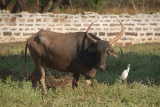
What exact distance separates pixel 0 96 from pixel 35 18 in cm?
906

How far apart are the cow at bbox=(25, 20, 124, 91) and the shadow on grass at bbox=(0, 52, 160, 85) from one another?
1.18 m

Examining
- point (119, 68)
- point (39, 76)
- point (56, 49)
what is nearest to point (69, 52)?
point (56, 49)

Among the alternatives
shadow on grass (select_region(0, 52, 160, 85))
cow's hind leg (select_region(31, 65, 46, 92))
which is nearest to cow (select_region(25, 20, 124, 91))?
cow's hind leg (select_region(31, 65, 46, 92))

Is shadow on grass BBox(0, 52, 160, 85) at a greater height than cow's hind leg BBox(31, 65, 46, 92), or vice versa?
cow's hind leg BBox(31, 65, 46, 92)

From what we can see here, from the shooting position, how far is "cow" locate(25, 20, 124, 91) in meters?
7.08

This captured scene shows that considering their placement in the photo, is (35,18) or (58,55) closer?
(58,55)

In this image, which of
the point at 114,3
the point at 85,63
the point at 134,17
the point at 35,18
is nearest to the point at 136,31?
the point at 134,17

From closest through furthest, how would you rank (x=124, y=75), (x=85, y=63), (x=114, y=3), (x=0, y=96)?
(x=0, y=96) < (x=85, y=63) < (x=124, y=75) < (x=114, y=3)

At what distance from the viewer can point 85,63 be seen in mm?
7109

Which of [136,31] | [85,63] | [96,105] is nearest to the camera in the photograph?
[96,105]

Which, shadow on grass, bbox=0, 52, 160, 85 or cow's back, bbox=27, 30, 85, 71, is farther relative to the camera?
shadow on grass, bbox=0, 52, 160, 85

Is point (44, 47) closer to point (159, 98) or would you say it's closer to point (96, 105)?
point (96, 105)

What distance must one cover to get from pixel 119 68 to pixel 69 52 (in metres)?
3.00

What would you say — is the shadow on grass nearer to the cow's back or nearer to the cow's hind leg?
the cow's hind leg
